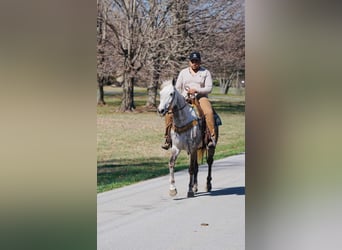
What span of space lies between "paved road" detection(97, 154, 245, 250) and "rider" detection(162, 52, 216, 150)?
544mm

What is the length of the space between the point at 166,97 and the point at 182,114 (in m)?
0.24

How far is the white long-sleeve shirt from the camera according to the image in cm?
595

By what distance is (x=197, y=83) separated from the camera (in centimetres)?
596

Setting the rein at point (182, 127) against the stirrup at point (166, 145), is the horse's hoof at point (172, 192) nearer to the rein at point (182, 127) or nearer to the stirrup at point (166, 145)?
the stirrup at point (166, 145)

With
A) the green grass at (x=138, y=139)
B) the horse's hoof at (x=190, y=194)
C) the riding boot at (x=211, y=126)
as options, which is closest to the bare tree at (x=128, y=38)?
the green grass at (x=138, y=139)

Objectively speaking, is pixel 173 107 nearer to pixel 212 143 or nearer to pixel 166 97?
pixel 166 97

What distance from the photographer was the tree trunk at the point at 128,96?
19.8 ft

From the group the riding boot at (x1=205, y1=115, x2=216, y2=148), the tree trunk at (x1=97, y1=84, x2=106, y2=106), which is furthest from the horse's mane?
the tree trunk at (x1=97, y1=84, x2=106, y2=106)

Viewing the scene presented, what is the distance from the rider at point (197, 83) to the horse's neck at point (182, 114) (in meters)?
0.06
